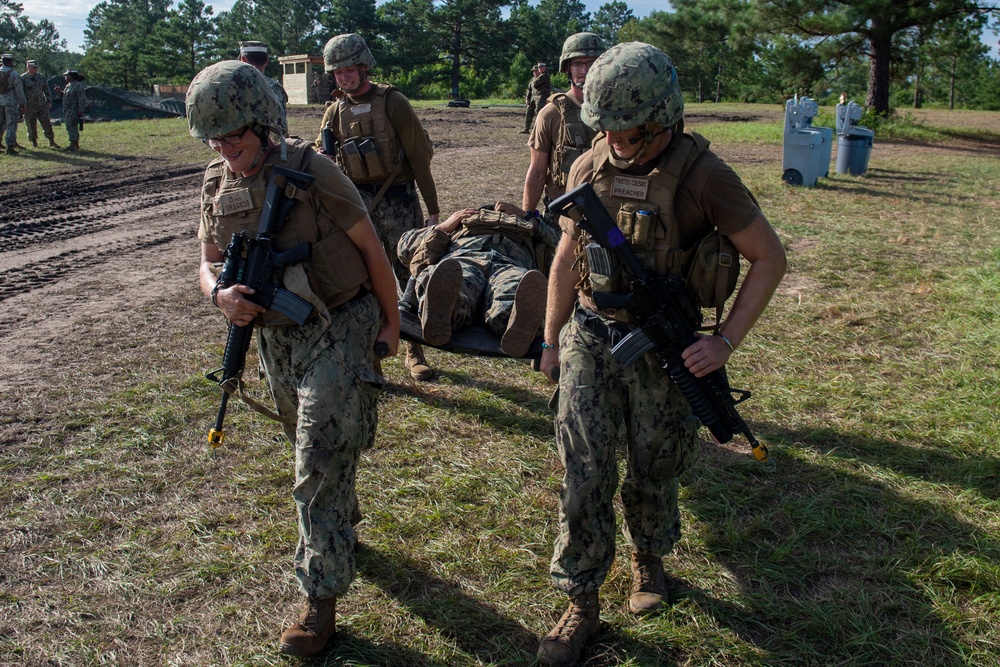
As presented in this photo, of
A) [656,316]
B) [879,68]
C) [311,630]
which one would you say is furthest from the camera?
[879,68]

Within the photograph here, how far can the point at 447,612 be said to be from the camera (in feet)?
10.2

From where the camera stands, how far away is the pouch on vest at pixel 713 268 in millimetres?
2693

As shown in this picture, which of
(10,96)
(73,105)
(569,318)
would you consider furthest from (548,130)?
(73,105)

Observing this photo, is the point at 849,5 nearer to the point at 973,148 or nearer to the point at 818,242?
the point at 973,148

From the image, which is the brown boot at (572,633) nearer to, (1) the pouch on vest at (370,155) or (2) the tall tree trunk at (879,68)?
(1) the pouch on vest at (370,155)

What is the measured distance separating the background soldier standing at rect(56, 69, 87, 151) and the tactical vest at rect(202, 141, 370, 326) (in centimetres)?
1626

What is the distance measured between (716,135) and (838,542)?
19.0 metres

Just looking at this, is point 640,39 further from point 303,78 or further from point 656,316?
point 656,316

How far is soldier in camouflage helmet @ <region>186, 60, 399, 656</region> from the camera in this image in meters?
2.80

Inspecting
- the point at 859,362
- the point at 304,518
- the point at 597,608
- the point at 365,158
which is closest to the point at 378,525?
the point at 304,518

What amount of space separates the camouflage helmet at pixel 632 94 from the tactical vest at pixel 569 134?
8.75 feet

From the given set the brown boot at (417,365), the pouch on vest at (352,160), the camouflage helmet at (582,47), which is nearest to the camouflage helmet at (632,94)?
the pouch on vest at (352,160)

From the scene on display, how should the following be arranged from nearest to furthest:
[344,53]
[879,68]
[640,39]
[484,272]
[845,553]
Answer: [845,553], [344,53], [484,272], [879,68], [640,39]

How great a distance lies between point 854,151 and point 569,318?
12.9m
